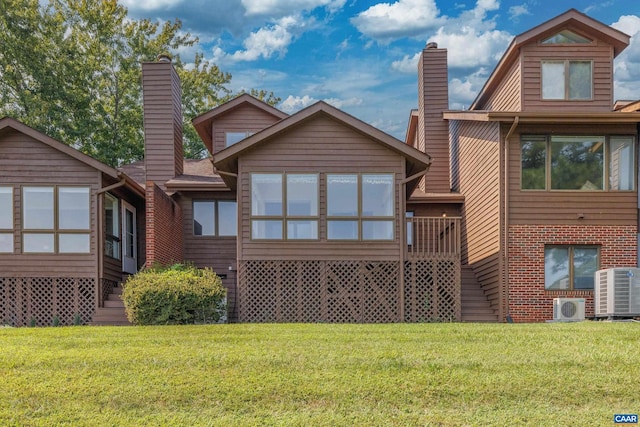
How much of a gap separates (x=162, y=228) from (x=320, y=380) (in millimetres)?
8193

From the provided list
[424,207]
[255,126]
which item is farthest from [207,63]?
[424,207]

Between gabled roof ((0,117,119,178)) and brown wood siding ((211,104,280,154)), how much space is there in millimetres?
4770

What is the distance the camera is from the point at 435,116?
54.7 ft

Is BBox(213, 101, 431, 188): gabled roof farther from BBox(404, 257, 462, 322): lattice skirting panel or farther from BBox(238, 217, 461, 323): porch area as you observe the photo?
BBox(404, 257, 462, 322): lattice skirting panel

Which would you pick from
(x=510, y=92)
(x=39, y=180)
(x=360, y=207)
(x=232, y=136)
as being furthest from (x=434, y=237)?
(x=39, y=180)

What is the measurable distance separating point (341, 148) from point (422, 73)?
597 cm

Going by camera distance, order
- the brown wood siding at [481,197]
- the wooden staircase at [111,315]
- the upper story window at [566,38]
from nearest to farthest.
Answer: the wooden staircase at [111,315], the brown wood siding at [481,197], the upper story window at [566,38]

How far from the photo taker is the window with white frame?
13078mm

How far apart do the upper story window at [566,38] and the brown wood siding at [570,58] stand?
0.14 metres

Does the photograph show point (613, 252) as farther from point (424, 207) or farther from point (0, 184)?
point (0, 184)

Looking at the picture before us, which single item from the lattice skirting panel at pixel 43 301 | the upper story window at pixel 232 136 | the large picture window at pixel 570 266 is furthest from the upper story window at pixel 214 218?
the large picture window at pixel 570 266

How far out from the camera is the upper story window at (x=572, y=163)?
12.2 metres

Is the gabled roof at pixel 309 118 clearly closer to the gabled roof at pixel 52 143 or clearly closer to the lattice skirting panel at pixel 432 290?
the lattice skirting panel at pixel 432 290

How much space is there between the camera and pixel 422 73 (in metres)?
16.8
